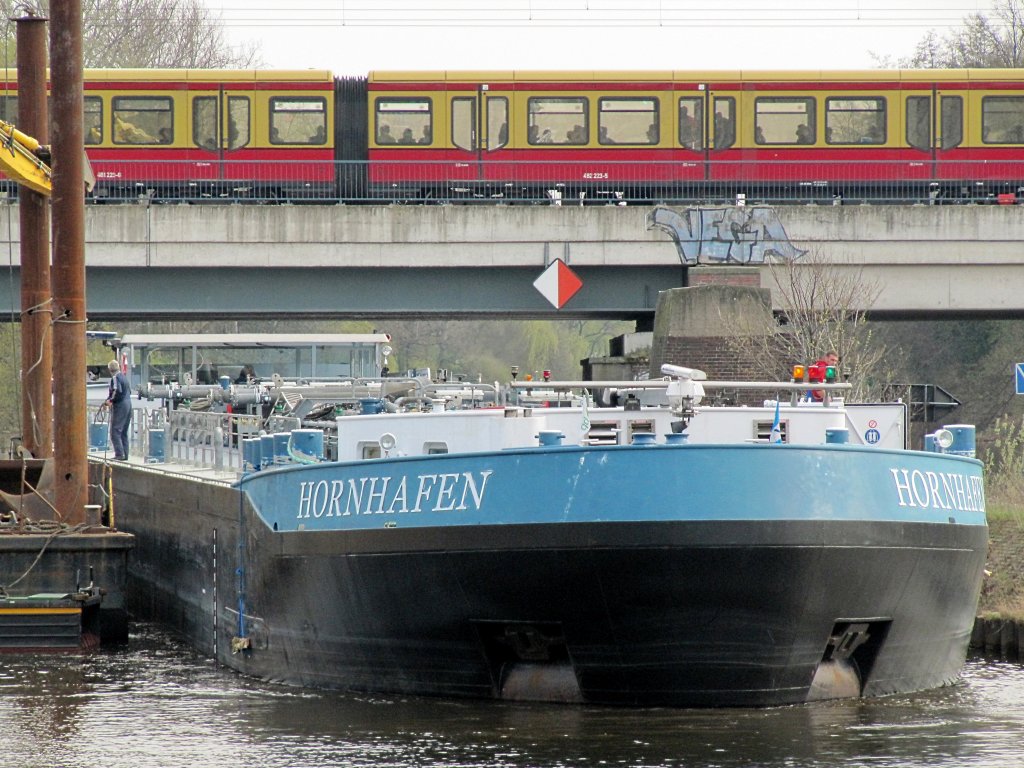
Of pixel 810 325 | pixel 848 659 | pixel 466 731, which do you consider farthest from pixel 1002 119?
pixel 466 731

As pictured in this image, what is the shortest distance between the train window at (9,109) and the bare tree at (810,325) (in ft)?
47.2

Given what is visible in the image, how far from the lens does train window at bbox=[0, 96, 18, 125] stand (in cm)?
3286

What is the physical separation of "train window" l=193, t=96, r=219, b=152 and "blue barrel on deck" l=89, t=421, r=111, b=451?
666 centimetres

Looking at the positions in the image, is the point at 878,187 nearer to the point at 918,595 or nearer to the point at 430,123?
the point at 430,123

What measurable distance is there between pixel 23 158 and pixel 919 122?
18.8 metres

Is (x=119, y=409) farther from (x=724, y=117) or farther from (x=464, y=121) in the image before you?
(x=724, y=117)

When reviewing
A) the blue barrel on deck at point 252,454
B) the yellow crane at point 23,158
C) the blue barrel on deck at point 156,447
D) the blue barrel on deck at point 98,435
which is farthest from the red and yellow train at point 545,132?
the blue barrel on deck at point 252,454

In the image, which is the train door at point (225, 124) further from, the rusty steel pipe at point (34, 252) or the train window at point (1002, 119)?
the train window at point (1002, 119)

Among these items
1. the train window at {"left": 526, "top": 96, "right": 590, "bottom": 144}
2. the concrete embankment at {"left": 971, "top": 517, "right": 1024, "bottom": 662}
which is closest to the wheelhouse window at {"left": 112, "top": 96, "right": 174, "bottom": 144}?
the train window at {"left": 526, "top": 96, "right": 590, "bottom": 144}

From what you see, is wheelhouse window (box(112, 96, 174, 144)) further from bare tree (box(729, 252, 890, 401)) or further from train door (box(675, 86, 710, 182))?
bare tree (box(729, 252, 890, 401))

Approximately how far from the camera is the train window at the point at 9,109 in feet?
108

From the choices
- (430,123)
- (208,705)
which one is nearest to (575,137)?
(430,123)

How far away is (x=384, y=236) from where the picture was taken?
32188mm

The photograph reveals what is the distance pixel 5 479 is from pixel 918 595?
11519 mm
